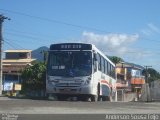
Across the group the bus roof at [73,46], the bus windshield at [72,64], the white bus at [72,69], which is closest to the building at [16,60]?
the bus roof at [73,46]

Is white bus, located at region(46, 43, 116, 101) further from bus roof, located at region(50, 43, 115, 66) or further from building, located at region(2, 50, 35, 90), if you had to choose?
building, located at region(2, 50, 35, 90)

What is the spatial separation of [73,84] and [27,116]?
13.3 meters

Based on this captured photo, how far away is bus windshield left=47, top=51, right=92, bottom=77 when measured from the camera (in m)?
27.3

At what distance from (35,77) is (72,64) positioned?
42823 millimetres

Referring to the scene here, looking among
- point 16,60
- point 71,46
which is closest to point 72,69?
point 71,46

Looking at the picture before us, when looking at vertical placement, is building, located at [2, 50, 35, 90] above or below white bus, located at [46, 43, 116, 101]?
above

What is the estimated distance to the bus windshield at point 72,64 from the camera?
27.3 m

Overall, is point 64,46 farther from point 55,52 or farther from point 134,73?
point 134,73

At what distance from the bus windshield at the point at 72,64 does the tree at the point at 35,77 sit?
4142cm

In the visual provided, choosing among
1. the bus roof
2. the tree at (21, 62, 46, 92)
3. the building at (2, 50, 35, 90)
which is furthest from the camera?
the building at (2, 50, 35, 90)

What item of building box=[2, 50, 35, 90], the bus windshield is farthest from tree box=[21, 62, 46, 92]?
the bus windshield

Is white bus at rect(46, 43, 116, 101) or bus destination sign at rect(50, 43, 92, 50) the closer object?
white bus at rect(46, 43, 116, 101)

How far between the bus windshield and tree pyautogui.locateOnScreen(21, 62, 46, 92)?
41422 mm

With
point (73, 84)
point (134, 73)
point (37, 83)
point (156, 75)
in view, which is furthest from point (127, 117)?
point (156, 75)
